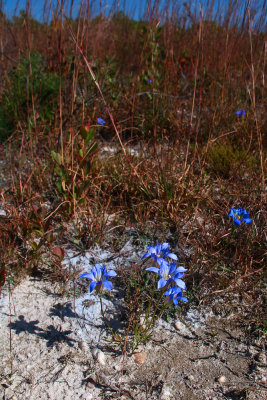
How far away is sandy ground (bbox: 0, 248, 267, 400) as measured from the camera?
146 cm

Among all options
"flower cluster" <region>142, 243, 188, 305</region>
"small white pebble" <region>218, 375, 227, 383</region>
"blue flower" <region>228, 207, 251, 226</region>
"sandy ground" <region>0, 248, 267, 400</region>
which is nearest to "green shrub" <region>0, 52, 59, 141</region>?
"sandy ground" <region>0, 248, 267, 400</region>

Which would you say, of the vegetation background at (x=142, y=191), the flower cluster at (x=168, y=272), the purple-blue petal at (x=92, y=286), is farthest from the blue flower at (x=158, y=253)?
the vegetation background at (x=142, y=191)

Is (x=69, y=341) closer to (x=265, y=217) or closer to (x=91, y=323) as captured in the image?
(x=91, y=323)

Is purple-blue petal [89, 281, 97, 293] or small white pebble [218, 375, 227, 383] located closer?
purple-blue petal [89, 281, 97, 293]

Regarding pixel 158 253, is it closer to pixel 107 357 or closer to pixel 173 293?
pixel 173 293

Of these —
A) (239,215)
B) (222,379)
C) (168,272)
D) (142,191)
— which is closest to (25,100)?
(142,191)

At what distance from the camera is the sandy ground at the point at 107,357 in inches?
57.3

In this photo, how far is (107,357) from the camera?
1.59m

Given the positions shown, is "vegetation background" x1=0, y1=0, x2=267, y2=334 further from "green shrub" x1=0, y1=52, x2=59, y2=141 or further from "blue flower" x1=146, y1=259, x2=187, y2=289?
"blue flower" x1=146, y1=259, x2=187, y2=289

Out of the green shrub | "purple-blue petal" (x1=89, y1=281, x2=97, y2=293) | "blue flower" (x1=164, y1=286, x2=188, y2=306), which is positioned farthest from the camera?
the green shrub

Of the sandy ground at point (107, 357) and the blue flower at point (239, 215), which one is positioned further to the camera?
the blue flower at point (239, 215)

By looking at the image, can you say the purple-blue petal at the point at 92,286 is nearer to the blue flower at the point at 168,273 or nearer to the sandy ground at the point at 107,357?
the blue flower at the point at 168,273

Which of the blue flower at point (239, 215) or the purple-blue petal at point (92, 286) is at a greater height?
the blue flower at point (239, 215)

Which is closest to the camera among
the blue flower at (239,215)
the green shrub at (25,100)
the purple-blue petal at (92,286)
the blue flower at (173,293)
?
the purple-blue petal at (92,286)
